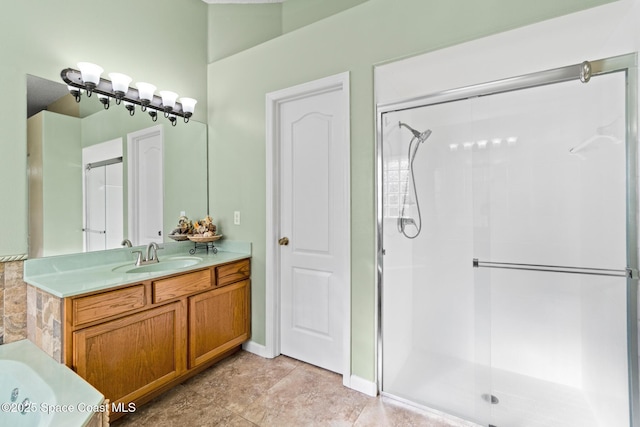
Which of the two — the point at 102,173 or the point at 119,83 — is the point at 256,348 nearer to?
the point at 102,173

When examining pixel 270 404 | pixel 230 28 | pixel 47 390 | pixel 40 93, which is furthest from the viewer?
pixel 230 28

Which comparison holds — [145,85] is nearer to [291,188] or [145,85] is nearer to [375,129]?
[291,188]

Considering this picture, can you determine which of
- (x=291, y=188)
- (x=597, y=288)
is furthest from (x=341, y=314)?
(x=597, y=288)

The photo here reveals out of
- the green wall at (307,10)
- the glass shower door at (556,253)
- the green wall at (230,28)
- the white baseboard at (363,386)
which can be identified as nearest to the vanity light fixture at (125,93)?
the green wall at (230,28)

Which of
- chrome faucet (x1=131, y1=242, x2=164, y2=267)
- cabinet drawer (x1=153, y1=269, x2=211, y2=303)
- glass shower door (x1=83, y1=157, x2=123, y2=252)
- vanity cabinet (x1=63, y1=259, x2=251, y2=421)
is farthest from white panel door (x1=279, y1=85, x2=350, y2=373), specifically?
glass shower door (x1=83, y1=157, x2=123, y2=252)

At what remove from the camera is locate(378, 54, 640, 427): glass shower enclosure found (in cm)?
139

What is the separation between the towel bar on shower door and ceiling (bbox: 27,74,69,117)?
109 inches

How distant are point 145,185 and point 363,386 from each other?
2214 mm

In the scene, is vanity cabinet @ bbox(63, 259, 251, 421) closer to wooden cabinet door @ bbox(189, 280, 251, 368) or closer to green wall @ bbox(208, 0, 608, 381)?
wooden cabinet door @ bbox(189, 280, 251, 368)

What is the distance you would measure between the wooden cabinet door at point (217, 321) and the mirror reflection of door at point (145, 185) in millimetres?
705

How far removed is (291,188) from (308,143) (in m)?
0.38

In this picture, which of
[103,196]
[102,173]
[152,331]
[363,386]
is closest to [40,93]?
Answer: [102,173]

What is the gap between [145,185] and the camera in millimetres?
2311

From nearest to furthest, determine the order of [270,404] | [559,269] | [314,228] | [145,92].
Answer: [559,269]
[270,404]
[145,92]
[314,228]
